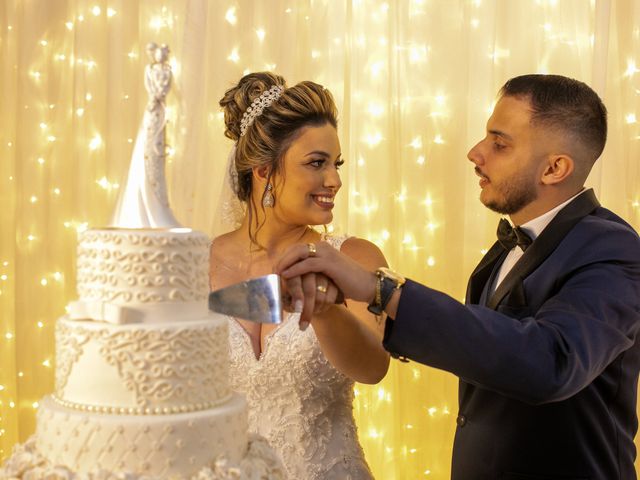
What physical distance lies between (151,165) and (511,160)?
3.42 ft

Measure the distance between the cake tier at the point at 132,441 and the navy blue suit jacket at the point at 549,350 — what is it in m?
0.44

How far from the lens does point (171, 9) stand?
3734 mm

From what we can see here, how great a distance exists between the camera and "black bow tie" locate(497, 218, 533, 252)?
2.25 metres

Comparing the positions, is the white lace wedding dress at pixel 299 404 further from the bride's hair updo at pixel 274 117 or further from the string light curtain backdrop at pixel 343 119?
the string light curtain backdrop at pixel 343 119

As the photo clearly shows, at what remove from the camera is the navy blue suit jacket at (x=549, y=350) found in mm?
1782

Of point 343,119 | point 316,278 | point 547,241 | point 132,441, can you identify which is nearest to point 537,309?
point 547,241

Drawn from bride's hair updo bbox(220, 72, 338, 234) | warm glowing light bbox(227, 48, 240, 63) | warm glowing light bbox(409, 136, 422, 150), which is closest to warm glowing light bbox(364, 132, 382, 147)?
warm glowing light bbox(409, 136, 422, 150)

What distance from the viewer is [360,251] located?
274 centimetres

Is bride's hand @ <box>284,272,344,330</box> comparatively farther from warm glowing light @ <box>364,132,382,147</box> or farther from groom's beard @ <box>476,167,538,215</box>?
warm glowing light @ <box>364,132,382,147</box>

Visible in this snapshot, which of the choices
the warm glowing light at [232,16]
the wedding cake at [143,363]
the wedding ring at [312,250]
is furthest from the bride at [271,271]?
the warm glowing light at [232,16]

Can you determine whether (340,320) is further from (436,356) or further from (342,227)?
(342,227)

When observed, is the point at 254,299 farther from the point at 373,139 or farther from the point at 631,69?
the point at 631,69

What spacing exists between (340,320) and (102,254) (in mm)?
825

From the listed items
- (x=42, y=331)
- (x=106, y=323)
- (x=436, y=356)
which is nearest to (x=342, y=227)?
(x=42, y=331)
